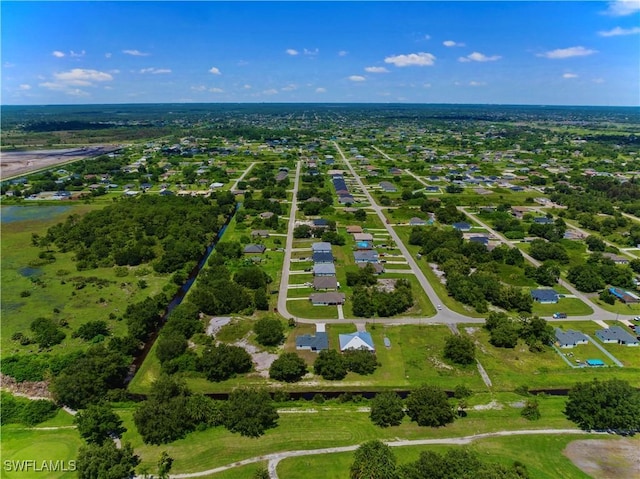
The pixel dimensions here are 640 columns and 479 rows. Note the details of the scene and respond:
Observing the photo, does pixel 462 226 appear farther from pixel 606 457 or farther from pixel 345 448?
pixel 345 448

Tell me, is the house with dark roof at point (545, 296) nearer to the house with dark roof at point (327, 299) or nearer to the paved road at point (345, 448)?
the paved road at point (345, 448)

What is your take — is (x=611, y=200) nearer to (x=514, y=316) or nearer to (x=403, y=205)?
(x=403, y=205)

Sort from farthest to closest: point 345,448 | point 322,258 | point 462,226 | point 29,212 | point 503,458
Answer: point 29,212 < point 462,226 < point 322,258 < point 345,448 < point 503,458

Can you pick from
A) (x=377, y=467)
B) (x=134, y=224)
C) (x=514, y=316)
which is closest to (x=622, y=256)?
(x=514, y=316)

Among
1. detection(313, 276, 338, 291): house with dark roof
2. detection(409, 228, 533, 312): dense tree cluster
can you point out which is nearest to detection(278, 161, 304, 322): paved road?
detection(313, 276, 338, 291): house with dark roof

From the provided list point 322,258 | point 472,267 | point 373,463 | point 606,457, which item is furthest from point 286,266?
point 606,457
